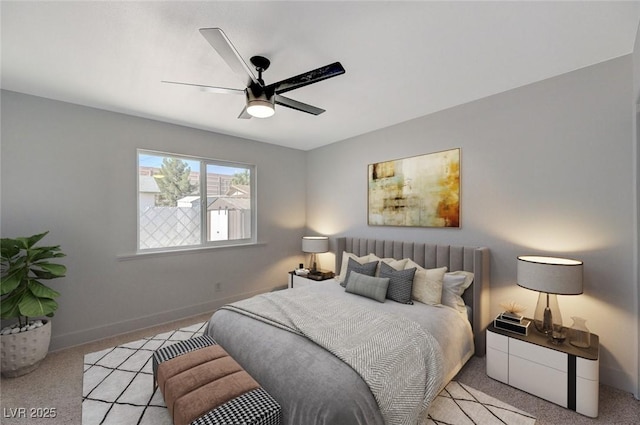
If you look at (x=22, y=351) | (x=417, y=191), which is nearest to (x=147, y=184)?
Answer: (x=22, y=351)

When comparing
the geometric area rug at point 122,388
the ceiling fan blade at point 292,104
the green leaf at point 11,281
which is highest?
the ceiling fan blade at point 292,104

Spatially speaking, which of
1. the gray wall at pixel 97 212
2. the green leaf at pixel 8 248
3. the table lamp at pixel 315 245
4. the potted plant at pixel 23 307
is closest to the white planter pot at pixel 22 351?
the potted plant at pixel 23 307

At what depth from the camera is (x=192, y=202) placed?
12.9 feet

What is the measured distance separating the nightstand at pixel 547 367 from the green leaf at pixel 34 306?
3.95 metres

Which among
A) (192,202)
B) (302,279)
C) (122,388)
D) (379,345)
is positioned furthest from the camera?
(302,279)

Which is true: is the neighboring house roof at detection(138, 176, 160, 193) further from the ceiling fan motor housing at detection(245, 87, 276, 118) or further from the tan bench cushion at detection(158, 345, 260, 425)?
the tan bench cushion at detection(158, 345, 260, 425)

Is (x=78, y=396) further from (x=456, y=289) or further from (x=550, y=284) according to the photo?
(x=550, y=284)

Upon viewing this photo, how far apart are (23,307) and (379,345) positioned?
3.00 metres

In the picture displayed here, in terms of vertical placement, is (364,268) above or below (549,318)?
above

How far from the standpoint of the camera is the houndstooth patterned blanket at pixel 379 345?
1586 mm

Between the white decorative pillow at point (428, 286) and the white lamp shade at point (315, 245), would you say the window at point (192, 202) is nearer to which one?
the white lamp shade at point (315, 245)

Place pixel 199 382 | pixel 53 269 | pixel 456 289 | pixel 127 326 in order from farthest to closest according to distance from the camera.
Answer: pixel 127 326 → pixel 456 289 → pixel 53 269 → pixel 199 382

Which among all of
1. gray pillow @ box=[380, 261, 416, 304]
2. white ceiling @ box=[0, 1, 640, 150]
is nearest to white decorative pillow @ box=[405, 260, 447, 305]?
gray pillow @ box=[380, 261, 416, 304]

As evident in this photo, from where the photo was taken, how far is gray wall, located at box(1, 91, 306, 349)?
A: 2.72 metres
